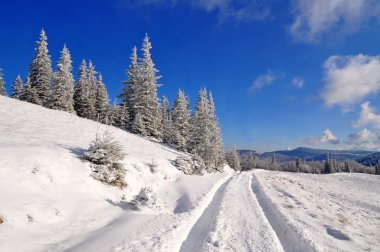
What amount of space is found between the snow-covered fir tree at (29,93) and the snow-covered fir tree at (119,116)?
11.9m

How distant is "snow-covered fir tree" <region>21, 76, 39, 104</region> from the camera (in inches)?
1673

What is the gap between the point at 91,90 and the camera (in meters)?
51.9

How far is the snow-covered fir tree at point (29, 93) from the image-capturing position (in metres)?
42.5

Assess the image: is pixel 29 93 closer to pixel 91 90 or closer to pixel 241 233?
pixel 91 90

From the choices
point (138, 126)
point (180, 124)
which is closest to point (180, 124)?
point (180, 124)

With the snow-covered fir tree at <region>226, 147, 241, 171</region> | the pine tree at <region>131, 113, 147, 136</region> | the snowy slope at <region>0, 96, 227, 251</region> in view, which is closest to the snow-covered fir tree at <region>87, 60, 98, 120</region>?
the pine tree at <region>131, 113, 147, 136</region>

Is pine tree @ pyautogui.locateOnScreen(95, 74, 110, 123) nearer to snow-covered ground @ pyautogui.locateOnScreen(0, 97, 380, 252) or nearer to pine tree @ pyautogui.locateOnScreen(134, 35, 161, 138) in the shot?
pine tree @ pyautogui.locateOnScreen(134, 35, 161, 138)

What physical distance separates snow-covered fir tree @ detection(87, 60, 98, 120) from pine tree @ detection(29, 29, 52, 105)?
7.71 meters

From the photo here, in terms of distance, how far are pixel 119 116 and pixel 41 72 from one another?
1370cm

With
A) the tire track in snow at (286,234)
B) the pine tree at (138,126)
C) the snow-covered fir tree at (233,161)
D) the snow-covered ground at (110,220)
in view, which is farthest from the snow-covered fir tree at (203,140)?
the snow-covered fir tree at (233,161)

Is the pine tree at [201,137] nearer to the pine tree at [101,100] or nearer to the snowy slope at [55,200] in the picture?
the pine tree at [101,100]

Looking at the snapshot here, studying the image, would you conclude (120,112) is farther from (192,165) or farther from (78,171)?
(78,171)

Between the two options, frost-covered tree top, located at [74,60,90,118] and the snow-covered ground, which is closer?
the snow-covered ground

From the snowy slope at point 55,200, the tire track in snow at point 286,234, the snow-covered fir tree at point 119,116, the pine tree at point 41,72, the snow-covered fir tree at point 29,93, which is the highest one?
the pine tree at point 41,72
